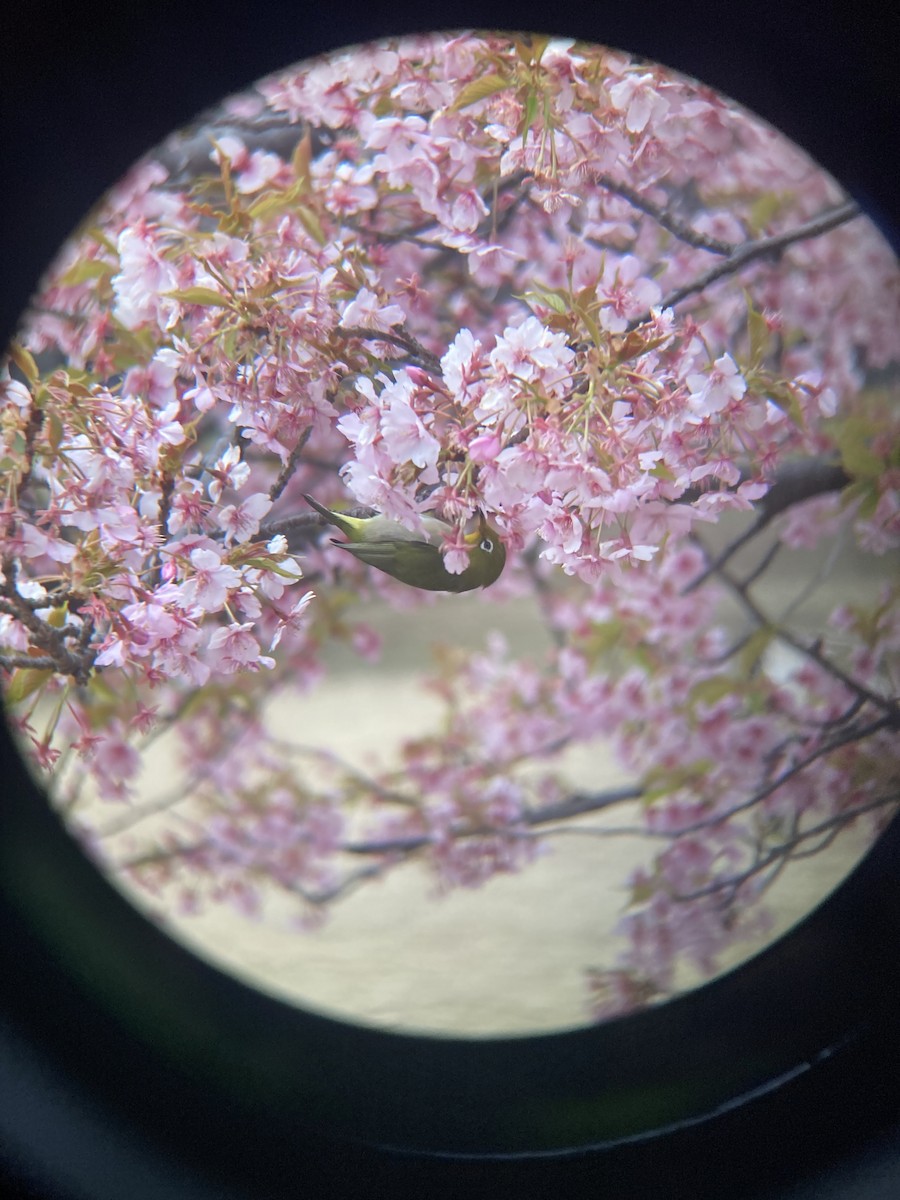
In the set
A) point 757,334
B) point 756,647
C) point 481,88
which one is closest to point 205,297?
point 481,88

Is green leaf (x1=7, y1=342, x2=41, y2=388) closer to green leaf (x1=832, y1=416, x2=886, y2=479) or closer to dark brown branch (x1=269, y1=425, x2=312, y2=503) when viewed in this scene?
dark brown branch (x1=269, y1=425, x2=312, y2=503)

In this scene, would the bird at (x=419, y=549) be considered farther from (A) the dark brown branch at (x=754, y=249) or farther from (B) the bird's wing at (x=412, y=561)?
(A) the dark brown branch at (x=754, y=249)

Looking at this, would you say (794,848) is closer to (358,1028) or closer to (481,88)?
(358,1028)

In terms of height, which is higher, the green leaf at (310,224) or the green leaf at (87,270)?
the green leaf at (310,224)

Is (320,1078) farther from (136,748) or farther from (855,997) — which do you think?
(136,748)

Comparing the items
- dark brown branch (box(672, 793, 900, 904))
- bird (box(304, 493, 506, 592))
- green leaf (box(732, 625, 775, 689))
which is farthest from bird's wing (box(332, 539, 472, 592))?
green leaf (box(732, 625, 775, 689))

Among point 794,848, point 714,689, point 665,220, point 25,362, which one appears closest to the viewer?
point 25,362

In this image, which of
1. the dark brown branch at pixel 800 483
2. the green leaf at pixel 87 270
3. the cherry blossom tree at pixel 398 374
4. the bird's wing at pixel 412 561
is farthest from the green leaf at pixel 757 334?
the green leaf at pixel 87 270
